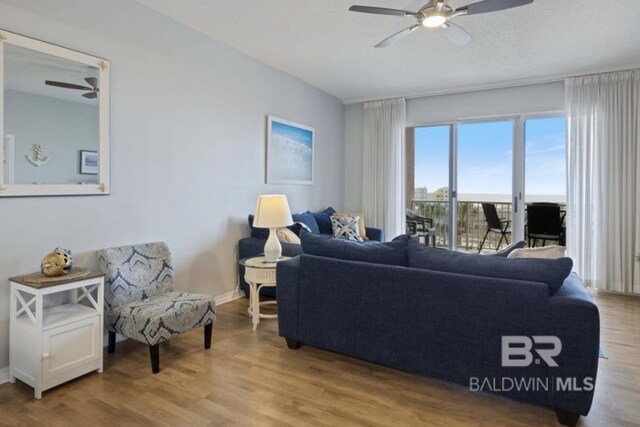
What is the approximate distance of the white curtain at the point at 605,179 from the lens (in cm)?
425

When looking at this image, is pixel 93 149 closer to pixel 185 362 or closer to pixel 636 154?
pixel 185 362

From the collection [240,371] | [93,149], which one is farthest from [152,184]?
[240,371]

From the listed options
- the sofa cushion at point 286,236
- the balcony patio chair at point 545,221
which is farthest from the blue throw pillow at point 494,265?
the balcony patio chair at point 545,221

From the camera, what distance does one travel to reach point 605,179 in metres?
4.37

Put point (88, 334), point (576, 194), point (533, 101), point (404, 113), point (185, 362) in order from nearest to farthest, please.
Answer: point (88, 334)
point (185, 362)
point (576, 194)
point (533, 101)
point (404, 113)

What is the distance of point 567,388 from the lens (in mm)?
1805

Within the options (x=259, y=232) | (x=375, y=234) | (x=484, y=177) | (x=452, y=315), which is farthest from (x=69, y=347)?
(x=484, y=177)

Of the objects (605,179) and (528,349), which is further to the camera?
(605,179)

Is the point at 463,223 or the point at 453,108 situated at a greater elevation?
the point at 453,108

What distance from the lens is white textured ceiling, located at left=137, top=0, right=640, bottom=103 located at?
9.66 feet

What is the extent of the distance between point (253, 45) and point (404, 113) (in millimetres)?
2737

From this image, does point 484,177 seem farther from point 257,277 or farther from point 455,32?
point 257,277

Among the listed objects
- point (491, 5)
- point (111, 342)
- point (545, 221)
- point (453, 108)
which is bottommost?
point (111, 342)

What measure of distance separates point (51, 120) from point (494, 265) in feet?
9.32
